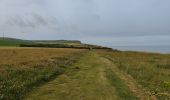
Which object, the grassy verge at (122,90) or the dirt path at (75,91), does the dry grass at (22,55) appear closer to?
the dirt path at (75,91)

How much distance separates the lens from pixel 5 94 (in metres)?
16.7

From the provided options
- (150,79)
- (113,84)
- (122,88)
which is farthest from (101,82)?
(150,79)

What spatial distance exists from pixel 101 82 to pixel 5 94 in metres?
8.20

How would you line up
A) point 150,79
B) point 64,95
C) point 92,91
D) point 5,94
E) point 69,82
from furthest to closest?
1. point 150,79
2. point 69,82
3. point 92,91
4. point 64,95
5. point 5,94

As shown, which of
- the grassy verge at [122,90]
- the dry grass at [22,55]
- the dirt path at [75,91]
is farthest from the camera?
the dry grass at [22,55]

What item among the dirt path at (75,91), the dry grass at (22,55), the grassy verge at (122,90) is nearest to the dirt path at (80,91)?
the dirt path at (75,91)

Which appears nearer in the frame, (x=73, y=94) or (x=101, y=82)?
(x=73, y=94)

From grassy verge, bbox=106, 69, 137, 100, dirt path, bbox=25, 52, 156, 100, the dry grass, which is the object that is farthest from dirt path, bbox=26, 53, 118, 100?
the dry grass

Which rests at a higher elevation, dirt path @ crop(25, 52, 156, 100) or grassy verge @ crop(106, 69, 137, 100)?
grassy verge @ crop(106, 69, 137, 100)

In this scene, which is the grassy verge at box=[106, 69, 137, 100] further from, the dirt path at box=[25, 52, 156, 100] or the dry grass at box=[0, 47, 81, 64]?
the dry grass at box=[0, 47, 81, 64]

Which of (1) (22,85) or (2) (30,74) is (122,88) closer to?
(1) (22,85)

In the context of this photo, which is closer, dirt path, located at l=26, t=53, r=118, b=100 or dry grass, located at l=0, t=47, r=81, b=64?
dirt path, located at l=26, t=53, r=118, b=100

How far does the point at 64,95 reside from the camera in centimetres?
1788

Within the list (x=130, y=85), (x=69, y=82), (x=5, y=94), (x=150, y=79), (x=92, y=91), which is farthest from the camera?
(x=150, y=79)
